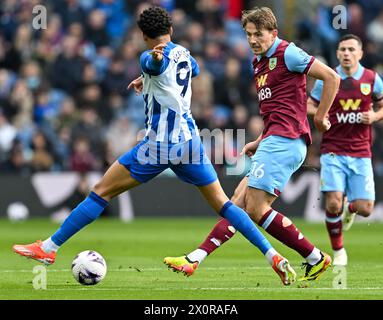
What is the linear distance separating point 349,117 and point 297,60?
3232 millimetres

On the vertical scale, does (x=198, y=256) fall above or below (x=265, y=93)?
below

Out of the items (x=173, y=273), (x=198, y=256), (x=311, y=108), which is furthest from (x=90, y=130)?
(x=198, y=256)

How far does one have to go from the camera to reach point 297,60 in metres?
9.23

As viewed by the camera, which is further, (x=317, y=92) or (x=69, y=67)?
(x=69, y=67)

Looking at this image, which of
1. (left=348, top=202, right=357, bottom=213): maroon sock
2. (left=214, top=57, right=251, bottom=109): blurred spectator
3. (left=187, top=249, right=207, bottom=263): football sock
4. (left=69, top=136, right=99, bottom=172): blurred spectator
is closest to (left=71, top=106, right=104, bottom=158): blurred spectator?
(left=69, top=136, right=99, bottom=172): blurred spectator

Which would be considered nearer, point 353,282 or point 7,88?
point 353,282

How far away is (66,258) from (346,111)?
3.80 m

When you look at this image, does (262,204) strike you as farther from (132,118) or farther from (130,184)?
(132,118)

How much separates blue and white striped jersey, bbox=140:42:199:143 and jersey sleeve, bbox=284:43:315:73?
913mm

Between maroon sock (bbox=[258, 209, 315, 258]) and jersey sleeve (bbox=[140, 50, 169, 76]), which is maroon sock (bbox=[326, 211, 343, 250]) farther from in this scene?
jersey sleeve (bbox=[140, 50, 169, 76])

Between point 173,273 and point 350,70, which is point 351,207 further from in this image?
point 173,273

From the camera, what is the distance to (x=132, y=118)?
20.8 m

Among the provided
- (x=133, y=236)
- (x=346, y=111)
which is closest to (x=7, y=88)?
(x=133, y=236)

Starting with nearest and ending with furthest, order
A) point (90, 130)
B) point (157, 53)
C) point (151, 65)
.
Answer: point (157, 53) → point (151, 65) → point (90, 130)
